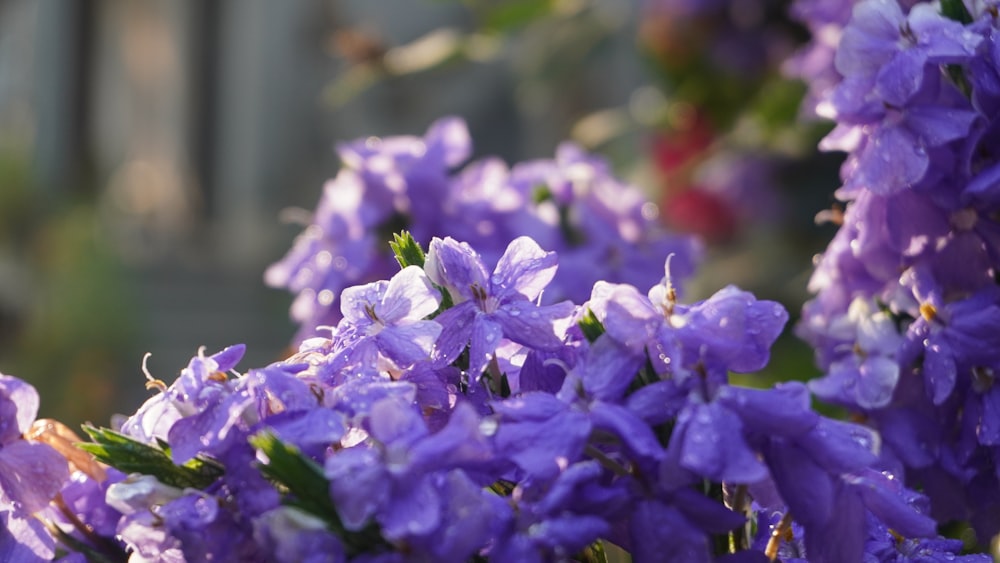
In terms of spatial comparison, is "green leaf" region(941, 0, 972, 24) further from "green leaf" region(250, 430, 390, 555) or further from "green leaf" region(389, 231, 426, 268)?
"green leaf" region(250, 430, 390, 555)

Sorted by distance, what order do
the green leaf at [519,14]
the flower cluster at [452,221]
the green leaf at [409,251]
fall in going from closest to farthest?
the green leaf at [409,251] → the flower cluster at [452,221] → the green leaf at [519,14]

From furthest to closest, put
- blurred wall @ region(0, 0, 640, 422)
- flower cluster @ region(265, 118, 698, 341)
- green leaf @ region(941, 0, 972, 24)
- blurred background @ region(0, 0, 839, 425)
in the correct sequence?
blurred wall @ region(0, 0, 640, 422), blurred background @ region(0, 0, 839, 425), flower cluster @ region(265, 118, 698, 341), green leaf @ region(941, 0, 972, 24)

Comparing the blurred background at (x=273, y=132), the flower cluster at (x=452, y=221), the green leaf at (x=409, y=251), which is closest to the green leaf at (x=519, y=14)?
the blurred background at (x=273, y=132)

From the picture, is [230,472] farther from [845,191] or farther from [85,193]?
[85,193]

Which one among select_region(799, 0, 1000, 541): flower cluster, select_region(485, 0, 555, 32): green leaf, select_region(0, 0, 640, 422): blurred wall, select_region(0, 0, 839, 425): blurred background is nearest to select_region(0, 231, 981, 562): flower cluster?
select_region(799, 0, 1000, 541): flower cluster

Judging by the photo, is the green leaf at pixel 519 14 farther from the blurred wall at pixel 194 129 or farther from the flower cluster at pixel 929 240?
the blurred wall at pixel 194 129

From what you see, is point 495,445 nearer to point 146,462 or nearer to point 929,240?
point 146,462

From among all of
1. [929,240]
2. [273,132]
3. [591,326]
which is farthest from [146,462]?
[273,132]

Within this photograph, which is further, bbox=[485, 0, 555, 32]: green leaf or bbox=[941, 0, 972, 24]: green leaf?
Result: bbox=[485, 0, 555, 32]: green leaf
